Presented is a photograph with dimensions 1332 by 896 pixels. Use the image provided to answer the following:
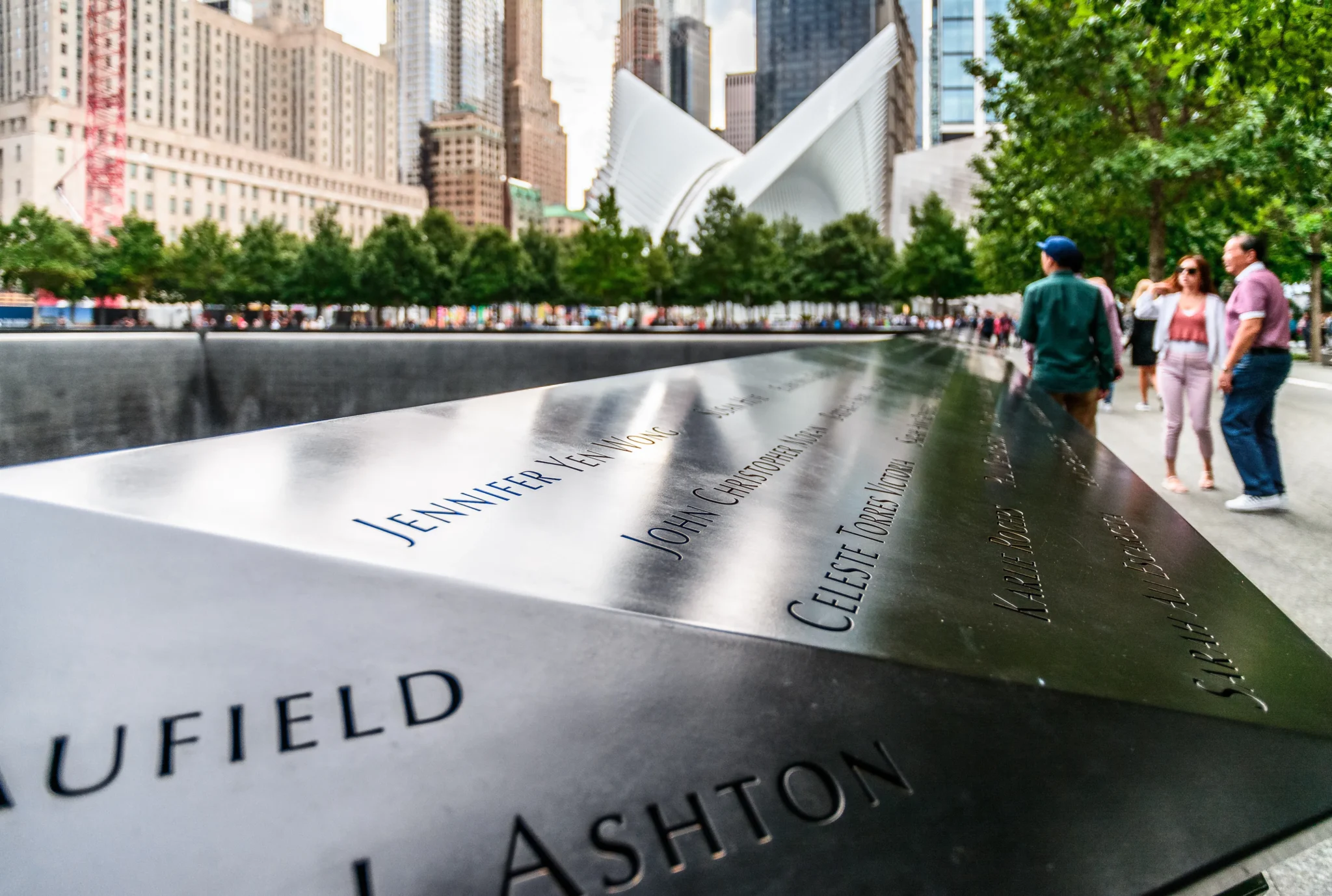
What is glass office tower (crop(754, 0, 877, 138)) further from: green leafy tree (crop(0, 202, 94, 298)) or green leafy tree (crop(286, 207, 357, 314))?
green leafy tree (crop(0, 202, 94, 298))

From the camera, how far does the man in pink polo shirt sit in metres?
5.74

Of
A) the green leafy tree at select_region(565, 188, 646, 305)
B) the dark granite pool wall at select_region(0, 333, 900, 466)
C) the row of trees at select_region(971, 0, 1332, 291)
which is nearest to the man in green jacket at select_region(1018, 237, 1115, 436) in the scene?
the dark granite pool wall at select_region(0, 333, 900, 466)

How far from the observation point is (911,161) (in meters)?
74.8

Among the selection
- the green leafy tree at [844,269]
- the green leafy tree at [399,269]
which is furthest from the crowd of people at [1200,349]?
the green leafy tree at [844,269]

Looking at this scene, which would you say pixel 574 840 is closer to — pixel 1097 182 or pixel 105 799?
pixel 105 799

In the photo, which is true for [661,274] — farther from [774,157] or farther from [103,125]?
[103,125]

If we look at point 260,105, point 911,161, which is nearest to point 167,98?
point 260,105

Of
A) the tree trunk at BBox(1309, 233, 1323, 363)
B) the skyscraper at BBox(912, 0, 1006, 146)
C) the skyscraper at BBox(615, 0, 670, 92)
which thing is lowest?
the tree trunk at BBox(1309, 233, 1323, 363)

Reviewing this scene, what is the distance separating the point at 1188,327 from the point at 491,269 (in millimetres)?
50297

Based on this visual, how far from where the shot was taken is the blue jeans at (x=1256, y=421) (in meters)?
5.86

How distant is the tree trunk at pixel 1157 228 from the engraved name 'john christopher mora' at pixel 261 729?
17433 mm

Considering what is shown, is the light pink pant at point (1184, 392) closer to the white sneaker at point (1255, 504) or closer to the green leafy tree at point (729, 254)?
the white sneaker at point (1255, 504)

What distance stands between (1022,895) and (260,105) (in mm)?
139446

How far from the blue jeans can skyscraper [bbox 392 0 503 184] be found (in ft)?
592
